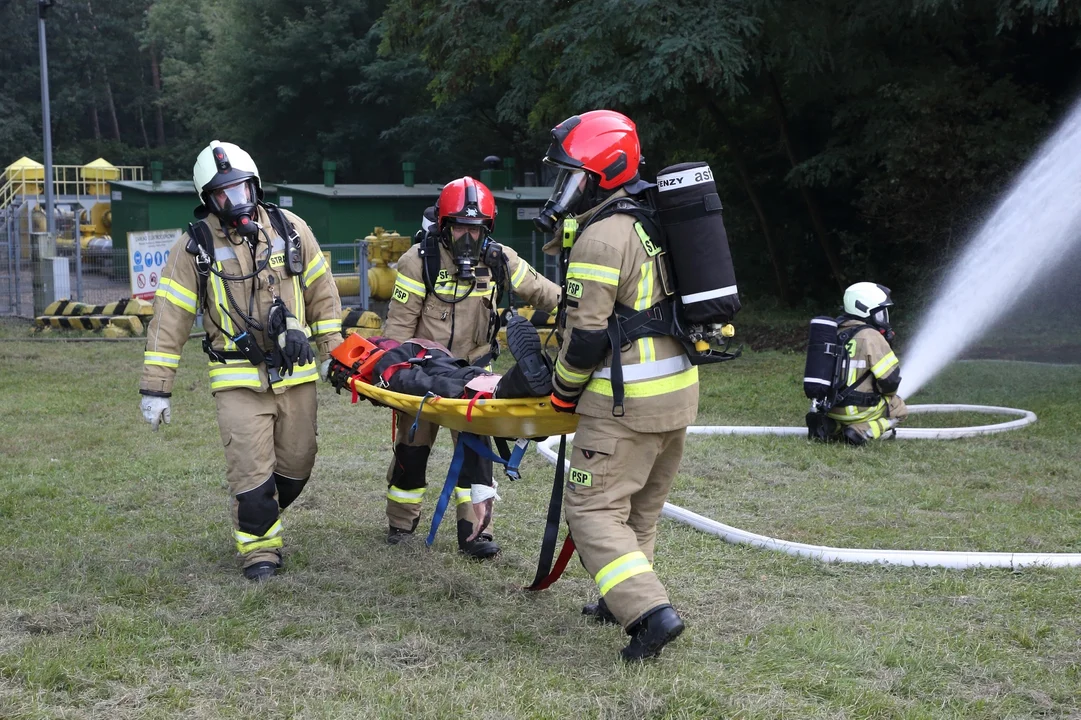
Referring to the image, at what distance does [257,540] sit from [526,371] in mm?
1864

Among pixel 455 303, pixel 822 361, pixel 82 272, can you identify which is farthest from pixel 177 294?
pixel 82 272

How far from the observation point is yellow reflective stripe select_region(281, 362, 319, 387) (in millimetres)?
5535

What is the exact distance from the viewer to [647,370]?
171 inches

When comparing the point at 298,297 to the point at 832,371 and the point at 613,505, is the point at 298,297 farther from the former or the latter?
the point at 832,371

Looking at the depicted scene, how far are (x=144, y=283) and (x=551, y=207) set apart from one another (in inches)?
580

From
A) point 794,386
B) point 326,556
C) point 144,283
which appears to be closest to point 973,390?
point 794,386

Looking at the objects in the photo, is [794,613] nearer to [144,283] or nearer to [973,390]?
[973,390]

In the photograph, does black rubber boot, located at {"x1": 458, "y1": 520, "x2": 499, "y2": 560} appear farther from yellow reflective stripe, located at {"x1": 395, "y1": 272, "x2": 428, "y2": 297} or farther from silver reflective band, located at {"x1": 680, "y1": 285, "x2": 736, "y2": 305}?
silver reflective band, located at {"x1": 680, "y1": 285, "x2": 736, "y2": 305}

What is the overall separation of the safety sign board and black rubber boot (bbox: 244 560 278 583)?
513 inches

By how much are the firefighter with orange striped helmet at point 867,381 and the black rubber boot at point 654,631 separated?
482 centimetres

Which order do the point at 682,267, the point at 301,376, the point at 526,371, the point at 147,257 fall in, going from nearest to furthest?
1. the point at 682,267
2. the point at 526,371
3. the point at 301,376
4. the point at 147,257

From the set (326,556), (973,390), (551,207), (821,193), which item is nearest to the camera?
(551,207)

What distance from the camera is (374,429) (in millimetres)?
9711

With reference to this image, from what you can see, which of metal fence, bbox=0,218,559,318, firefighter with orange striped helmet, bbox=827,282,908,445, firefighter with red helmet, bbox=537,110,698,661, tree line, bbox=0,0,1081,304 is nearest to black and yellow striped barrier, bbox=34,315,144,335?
metal fence, bbox=0,218,559,318
